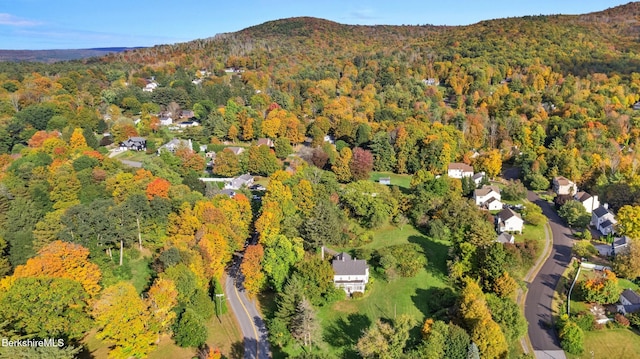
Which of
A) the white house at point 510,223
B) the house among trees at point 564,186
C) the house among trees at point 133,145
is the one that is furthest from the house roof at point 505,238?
the house among trees at point 133,145

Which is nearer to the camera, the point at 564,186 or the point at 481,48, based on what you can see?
the point at 564,186

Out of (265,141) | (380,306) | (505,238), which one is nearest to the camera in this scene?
(380,306)

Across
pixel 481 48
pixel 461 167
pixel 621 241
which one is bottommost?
pixel 621 241

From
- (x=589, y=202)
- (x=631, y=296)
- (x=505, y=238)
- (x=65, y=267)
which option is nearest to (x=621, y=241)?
(x=631, y=296)

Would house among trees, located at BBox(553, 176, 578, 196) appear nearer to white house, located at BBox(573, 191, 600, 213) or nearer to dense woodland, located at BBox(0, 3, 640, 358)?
dense woodland, located at BBox(0, 3, 640, 358)

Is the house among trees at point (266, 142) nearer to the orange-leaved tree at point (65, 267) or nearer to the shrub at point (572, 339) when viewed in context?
the orange-leaved tree at point (65, 267)

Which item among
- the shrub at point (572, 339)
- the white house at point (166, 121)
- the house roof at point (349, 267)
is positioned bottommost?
the shrub at point (572, 339)

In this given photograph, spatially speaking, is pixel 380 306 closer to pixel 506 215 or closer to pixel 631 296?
pixel 631 296
